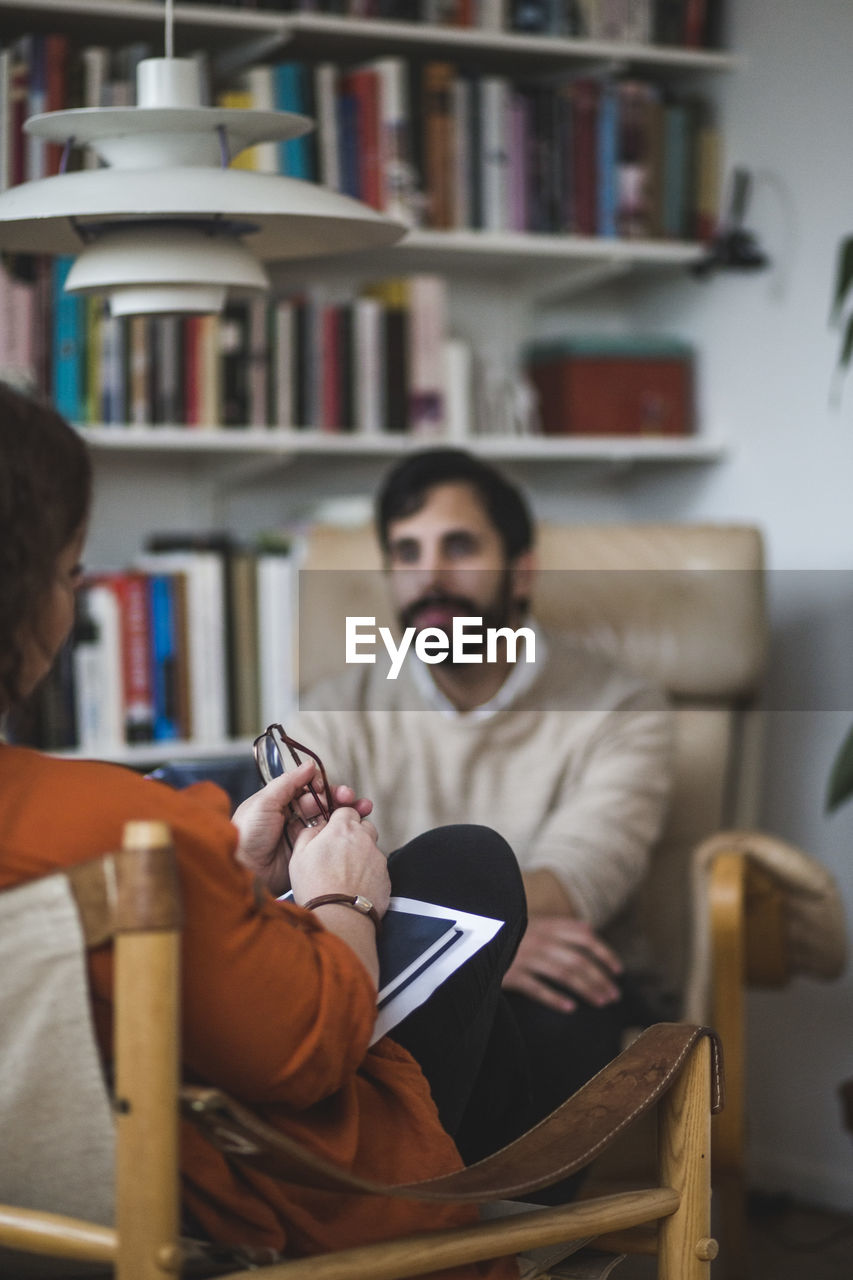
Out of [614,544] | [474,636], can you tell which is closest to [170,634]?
[474,636]

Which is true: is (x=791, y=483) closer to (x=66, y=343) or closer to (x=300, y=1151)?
(x=66, y=343)

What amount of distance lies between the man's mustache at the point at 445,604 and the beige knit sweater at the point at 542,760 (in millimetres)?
91

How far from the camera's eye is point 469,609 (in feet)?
6.50

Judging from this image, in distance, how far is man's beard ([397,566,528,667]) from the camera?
1968mm

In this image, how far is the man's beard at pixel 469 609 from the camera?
1968 millimetres

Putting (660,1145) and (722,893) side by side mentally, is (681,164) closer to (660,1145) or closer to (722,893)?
(722,893)

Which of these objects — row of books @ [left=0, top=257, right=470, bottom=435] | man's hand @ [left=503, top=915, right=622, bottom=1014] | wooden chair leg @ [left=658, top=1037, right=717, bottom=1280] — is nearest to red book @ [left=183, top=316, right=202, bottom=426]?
row of books @ [left=0, top=257, right=470, bottom=435]

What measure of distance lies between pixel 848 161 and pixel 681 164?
0.35 metres

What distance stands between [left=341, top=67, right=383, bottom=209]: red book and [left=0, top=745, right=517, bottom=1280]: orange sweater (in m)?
1.69

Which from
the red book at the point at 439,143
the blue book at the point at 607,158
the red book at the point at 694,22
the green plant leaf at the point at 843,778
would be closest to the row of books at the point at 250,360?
the red book at the point at 439,143

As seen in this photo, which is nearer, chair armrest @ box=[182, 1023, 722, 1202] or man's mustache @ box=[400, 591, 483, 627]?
chair armrest @ box=[182, 1023, 722, 1202]

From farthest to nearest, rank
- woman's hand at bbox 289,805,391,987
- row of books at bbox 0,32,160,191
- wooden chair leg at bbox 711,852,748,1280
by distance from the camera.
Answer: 1. row of books at bbox 0,32,160,191
2. wooden chair leg at bbox 711,852,748,1280
3. woman's hand at bbox 289,805,391,987

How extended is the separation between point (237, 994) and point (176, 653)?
1.51 metres

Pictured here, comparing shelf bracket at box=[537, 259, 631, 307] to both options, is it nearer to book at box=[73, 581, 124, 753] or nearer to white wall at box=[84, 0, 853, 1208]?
white wall at box=[84, 0, 853, 1208]
